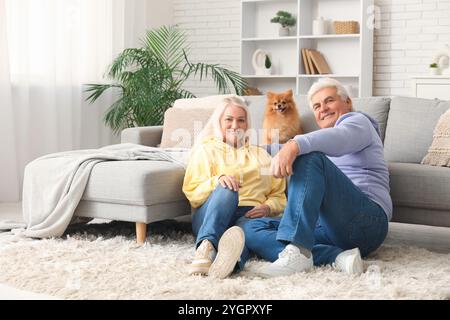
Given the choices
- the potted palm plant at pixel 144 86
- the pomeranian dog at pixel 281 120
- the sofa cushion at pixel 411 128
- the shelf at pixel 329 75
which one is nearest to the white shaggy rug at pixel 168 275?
the sofa cushion at pixel 411 128

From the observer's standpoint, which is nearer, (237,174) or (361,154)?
(361,154)

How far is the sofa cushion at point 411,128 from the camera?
14.0ft

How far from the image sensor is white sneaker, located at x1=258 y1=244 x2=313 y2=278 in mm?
3080

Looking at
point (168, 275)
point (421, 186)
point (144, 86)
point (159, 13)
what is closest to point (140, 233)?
point (168, 275)

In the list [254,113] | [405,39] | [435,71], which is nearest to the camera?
[254,113]

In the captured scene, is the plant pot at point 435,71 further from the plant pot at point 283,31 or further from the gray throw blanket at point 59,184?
the gray throw blanket at point 59,184

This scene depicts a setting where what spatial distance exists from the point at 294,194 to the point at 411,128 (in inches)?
57.6

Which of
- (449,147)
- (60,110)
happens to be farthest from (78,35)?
(449,147)

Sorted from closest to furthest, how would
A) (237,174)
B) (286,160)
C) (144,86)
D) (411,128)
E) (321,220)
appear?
(286,160) → (321,220) → (237,174) → (411,128) → (144,86)

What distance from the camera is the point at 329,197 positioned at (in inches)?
124

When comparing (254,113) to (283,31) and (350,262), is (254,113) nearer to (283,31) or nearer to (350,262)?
(350,262)

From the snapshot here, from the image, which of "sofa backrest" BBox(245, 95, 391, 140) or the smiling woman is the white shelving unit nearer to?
the smiling woman

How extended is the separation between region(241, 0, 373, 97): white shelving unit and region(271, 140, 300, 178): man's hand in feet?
11.4
